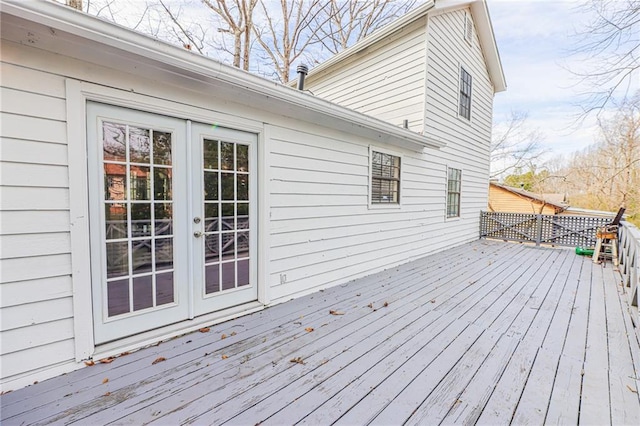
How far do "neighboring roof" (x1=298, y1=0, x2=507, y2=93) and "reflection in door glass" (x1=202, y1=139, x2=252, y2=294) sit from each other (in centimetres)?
490

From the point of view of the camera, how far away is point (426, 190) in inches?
247

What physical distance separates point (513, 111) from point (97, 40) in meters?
21.3

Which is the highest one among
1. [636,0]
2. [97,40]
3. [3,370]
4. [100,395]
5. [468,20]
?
[468,20]

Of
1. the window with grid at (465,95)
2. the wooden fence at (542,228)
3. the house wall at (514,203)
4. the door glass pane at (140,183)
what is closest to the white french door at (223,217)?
the door glass pane at (140,183)

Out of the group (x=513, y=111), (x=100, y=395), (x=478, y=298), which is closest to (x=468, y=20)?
(x=478, y=298)

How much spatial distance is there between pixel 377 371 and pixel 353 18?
11.7 meters

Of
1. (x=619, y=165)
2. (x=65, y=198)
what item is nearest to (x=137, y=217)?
(x=65, y=198)

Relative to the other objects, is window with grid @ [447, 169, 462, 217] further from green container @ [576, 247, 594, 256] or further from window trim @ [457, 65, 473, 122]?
green container @ [576, 247, 594, 256]

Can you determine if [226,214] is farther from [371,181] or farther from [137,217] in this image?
[371,181]

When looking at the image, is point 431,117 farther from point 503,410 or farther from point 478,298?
point 503,410

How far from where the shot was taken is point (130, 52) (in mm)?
1984

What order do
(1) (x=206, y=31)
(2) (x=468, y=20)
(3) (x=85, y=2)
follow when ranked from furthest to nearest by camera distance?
(1) (x=206, y=31) → (2) (x=468, y=20) → (3) (x=85, y=2)

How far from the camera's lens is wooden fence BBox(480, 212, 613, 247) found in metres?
7.16

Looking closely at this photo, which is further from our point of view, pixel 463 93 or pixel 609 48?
pixel 463 93
